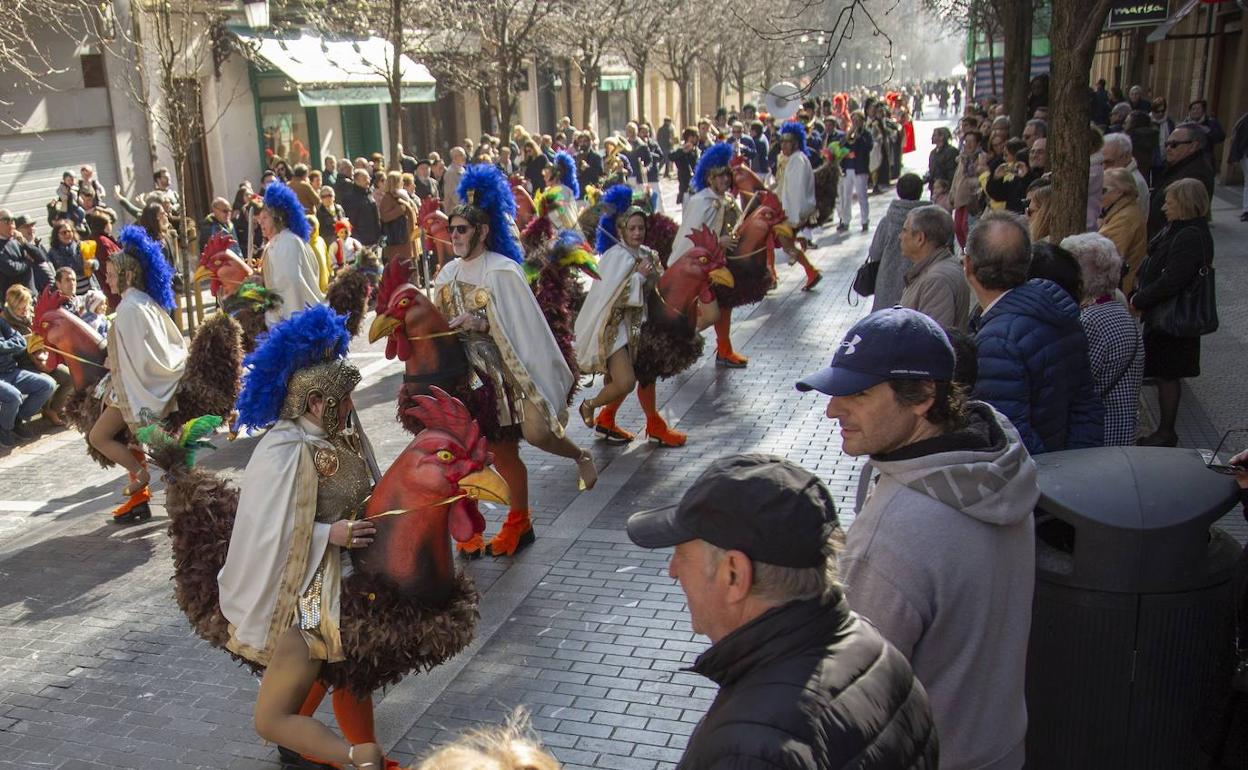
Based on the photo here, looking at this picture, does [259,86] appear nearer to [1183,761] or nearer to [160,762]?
[160,762]

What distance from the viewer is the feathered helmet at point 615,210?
9344mm

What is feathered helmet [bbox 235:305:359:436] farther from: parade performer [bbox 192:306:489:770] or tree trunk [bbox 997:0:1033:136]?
tree trunk [bbox 997:0:1033:136]

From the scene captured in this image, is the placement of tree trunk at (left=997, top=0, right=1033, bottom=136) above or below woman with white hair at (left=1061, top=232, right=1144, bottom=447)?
above

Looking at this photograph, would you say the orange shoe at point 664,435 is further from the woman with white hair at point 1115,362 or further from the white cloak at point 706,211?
the woman with white hair at point 1115,362

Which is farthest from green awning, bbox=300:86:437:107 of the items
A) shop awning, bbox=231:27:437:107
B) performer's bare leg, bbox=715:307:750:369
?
performer's bare leg, bbox=715:307:750:369

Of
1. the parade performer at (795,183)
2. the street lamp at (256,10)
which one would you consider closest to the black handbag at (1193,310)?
the parade performer at (795,183)

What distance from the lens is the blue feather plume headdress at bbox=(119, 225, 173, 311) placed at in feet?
26.3

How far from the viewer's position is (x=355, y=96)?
84.1 ft

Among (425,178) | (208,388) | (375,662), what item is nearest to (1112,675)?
(375,662)

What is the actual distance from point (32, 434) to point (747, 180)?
9.06m

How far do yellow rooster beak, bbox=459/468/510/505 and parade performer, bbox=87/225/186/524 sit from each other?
438cm

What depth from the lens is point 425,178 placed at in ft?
68.5

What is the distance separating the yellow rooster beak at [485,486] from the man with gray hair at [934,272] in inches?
109

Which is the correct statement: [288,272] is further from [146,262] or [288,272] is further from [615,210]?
[615,210]
